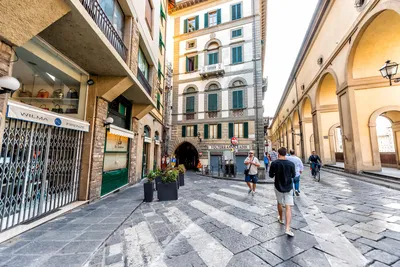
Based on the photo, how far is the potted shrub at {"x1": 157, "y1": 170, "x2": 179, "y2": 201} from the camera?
5.72 m

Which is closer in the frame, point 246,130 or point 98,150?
point 98,150

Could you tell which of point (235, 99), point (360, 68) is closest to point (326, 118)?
point (360, 68)

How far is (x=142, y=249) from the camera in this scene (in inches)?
107

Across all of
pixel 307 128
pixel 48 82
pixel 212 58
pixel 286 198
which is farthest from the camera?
pixel 212 58

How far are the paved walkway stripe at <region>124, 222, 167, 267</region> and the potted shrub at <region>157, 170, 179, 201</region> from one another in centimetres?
217

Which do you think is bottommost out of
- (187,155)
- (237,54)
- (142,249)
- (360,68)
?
(142,249)

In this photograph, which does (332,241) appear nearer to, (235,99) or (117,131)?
(117,131)

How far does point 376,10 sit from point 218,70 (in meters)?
Result: 12.1

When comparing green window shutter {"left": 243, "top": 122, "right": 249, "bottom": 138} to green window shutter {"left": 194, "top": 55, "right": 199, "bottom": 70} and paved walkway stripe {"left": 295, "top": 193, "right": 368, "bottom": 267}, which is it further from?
paved walkway stripe {"left": 295, "top": 193, "right": 368, "bottom": 267}

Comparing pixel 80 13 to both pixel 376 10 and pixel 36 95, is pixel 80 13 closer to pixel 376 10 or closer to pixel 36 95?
pixel 36 95

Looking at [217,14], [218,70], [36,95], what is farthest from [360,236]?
[217,14]

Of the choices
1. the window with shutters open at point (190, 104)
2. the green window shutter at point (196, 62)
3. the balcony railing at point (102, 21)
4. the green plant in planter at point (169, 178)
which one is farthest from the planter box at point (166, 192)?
the green window shutter at point (196, 62)

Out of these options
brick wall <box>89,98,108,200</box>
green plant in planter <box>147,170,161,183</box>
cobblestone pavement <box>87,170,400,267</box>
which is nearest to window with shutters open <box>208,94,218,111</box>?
brick wall <box>89,98,108,200</box>

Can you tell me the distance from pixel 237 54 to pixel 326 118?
416 inches
